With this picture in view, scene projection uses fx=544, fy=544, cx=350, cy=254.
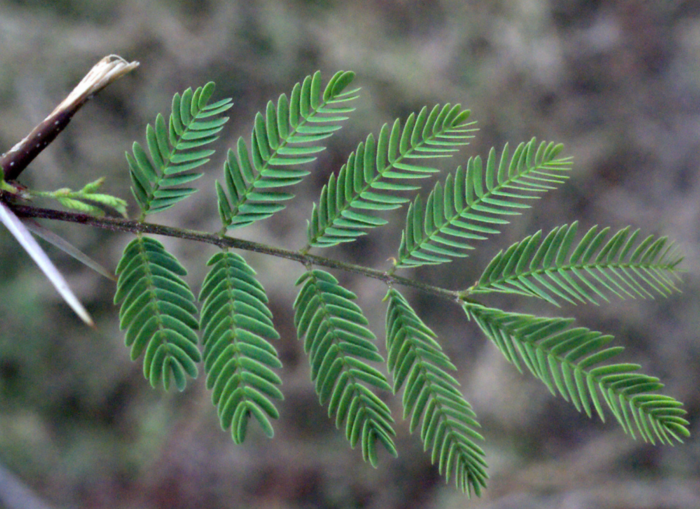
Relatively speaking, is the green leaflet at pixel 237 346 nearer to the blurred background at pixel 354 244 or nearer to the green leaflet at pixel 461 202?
the green leaflet at pixel 461 202

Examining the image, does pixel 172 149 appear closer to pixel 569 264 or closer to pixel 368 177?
pixel 368 177

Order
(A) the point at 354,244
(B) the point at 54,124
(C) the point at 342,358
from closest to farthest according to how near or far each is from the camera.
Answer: (B) the point at 54,124 → (C) the point at 342,358 → (A) the point at 354,244

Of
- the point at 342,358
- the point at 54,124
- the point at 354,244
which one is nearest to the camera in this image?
the point at 54,124

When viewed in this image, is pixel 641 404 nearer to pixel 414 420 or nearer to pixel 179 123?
pixel 414 420

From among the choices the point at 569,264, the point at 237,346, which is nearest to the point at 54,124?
the point at 237,346

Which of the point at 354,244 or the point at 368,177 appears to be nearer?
the point at 368,177
